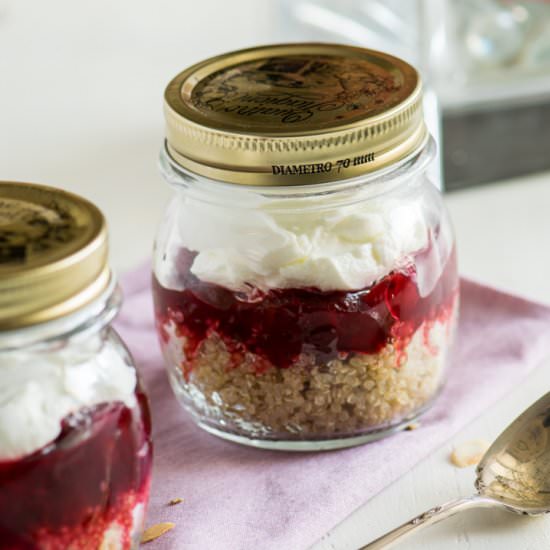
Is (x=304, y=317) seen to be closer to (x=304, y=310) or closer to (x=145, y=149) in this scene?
(x=304, y=310)

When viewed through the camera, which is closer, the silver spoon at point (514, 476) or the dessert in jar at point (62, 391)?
the dessert in jar at point (62, 391)

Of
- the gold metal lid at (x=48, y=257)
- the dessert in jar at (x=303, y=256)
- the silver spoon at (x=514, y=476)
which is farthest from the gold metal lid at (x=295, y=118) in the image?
the silver spoon at (x=514, y=476)

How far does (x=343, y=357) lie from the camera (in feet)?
2.59

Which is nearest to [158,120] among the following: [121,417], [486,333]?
[486,333]

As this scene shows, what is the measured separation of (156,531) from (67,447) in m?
0.17

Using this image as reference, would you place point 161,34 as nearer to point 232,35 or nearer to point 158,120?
point 232,35

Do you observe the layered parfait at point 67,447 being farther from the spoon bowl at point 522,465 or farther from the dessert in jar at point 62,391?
the spoon bowl at point 522,465

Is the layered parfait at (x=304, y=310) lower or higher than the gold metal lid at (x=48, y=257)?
lower

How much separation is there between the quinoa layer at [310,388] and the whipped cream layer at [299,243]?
2.4 inches

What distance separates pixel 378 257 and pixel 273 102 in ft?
0.49

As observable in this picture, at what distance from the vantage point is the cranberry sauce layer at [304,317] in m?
0.77

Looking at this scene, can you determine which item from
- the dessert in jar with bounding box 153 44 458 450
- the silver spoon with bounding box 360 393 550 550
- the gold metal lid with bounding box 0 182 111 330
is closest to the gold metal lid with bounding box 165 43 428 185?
the dessert in jar with bounding box 153 44 458 450

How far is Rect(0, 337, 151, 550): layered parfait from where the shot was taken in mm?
604

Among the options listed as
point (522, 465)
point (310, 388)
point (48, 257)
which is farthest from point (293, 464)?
point (48, 257)
